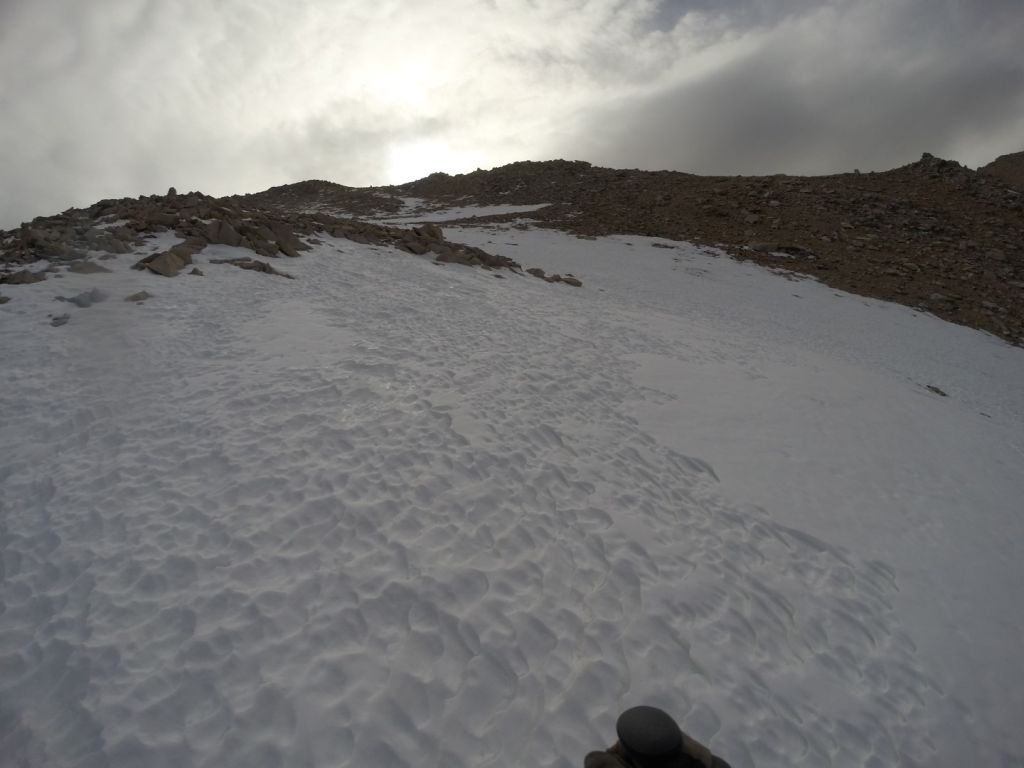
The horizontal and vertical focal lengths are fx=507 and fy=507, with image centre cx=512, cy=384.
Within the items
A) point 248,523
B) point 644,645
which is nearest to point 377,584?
point 248,523

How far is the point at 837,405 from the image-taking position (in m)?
13.8

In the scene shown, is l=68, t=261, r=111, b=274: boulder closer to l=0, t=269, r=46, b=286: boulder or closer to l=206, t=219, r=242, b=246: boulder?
l=0, t=269, r=46, b=286: boulder

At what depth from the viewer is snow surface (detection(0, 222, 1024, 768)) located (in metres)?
4.42

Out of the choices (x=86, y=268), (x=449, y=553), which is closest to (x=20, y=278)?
(x=86, y=268)

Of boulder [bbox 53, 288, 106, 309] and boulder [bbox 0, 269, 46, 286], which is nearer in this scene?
boulder [bbox 53, 288, 106, 309]

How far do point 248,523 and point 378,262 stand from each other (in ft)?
49.0

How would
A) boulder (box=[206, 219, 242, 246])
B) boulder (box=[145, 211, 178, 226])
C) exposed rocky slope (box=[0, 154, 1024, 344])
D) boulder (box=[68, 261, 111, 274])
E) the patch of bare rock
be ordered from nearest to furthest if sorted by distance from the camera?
boulder (box=[68, 261, 111, 274]) → the patch of bare rock → boulder (box=[206, 219, 242, 246]) → boulder (box=[145, 211, 178, 226]) → exposed rocky slope (box=[0, 154, 1024, 344])

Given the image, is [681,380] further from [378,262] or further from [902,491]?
[378,262]

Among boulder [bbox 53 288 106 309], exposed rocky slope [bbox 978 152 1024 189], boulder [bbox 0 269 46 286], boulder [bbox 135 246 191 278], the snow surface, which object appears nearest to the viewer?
the snow surface

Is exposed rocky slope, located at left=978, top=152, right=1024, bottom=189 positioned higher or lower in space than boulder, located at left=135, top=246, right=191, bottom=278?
higher

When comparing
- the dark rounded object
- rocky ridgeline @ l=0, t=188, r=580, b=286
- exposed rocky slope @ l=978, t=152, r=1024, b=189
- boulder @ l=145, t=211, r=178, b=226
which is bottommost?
the dark rounded object

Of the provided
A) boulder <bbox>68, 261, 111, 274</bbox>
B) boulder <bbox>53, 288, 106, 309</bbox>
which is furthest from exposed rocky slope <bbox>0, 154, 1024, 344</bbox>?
boulder <bbox>53, 288, 106, 309</bbox>

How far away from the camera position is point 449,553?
20.2 ft

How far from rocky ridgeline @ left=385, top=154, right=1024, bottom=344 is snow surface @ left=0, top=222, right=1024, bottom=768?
21.8 meters
